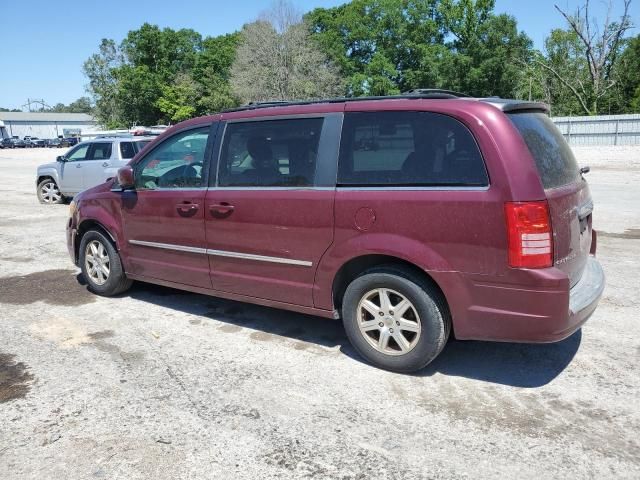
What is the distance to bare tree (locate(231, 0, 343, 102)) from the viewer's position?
46344 mm

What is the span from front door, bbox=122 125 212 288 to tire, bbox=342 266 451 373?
5.07ft

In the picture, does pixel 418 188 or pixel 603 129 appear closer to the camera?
pixel 418 188

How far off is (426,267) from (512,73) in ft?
159

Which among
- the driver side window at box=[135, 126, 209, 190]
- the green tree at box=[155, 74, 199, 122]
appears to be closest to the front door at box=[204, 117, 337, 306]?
the driver side window at box=[135, 126, 209, 190]

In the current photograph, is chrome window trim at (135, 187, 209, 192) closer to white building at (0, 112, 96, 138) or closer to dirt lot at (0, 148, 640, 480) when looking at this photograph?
dirt lot at (0, 148, 640, 480)

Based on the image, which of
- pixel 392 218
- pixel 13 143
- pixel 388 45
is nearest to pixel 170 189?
pixel 392 218

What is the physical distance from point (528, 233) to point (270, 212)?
1907 millimetres

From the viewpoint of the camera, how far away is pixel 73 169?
1388 centimetres

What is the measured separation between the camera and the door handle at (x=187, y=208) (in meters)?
4.89

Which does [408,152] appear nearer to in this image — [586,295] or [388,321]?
[388,321]

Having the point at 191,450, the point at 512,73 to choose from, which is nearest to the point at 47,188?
the point at 191,450

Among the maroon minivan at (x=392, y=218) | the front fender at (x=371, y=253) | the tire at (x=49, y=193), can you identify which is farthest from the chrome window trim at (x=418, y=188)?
the tire at (x=49, y=193)

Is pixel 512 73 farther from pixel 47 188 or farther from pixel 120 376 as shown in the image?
pixel 120 376

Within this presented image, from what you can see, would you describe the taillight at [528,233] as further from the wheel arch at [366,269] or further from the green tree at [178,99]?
the green tree at [178,99]
